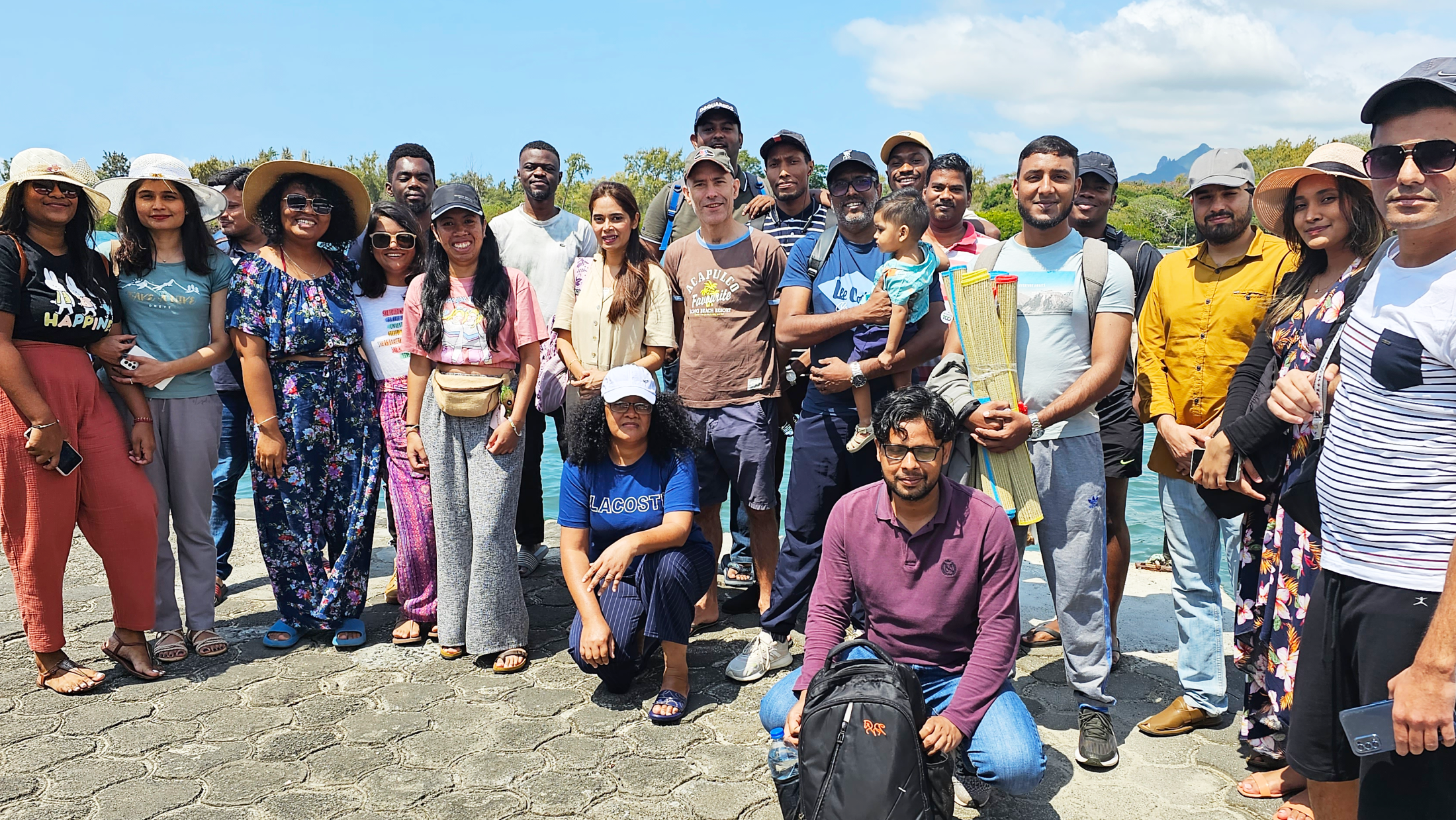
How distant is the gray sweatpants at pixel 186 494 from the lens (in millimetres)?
4344

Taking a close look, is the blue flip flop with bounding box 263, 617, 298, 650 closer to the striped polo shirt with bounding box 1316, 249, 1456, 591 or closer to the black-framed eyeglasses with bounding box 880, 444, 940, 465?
the black-framed eyeglasses with bounding box 880, 444, 940, 465

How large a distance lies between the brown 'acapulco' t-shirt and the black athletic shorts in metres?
2.54

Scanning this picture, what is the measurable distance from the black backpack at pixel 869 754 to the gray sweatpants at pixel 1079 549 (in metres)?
1.02

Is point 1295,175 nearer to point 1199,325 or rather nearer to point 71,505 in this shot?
point 1199,325

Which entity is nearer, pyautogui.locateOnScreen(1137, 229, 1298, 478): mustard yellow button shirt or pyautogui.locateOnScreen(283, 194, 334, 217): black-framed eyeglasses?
pyautogui.locateOnScreen(1137, 229, 1298, 478): mustard yellow button shirt

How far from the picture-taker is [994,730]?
9.71 feet

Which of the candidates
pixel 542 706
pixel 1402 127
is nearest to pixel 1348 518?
pixel 1402 127

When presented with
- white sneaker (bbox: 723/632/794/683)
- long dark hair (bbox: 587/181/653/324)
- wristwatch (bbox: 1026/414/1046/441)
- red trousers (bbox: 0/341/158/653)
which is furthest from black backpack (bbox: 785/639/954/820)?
red trousers (bbox: 0/341/158/653)

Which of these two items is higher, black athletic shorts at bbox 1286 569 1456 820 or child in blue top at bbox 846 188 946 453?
child in blue top at bbox 846 188 946 453

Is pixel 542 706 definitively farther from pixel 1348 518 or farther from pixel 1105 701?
pixel 1348 518

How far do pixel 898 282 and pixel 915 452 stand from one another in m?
1.11

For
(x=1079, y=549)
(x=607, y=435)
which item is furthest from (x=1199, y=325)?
(x=607, y=435)

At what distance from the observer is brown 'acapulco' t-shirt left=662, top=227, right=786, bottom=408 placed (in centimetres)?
445

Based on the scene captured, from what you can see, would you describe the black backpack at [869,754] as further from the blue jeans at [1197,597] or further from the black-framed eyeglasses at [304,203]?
the black-framed eyeglasses at [304,203]
